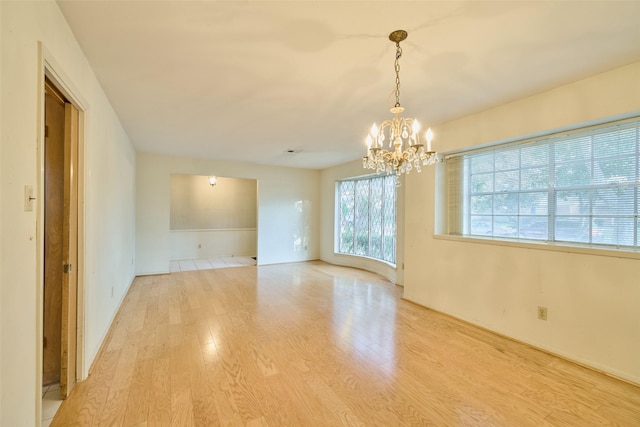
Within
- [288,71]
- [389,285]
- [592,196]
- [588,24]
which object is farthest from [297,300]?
[588,24]

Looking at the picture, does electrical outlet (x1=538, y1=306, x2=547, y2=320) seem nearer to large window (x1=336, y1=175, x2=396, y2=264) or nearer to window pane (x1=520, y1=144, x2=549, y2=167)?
window pane (x1=520, y1=144, x2=549, y2=167)

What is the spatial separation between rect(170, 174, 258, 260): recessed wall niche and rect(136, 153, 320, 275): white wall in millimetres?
1435

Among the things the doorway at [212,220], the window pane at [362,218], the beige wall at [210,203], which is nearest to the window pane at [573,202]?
the window pane at [362,218]

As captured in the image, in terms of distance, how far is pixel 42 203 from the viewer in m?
1.35

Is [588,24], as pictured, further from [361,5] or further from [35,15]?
[35,15]

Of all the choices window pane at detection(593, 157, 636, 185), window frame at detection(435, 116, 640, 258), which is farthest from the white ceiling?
window pane at detection(593, 157, 636, 185)

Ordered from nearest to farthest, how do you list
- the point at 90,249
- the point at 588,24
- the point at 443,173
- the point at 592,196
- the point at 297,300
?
1. the point at 588,24
2. the point at 90,249
3. the point at 592,196
4. the point at 443,173
5. the point at 297,300

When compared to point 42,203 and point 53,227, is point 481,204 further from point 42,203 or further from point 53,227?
point 53,227

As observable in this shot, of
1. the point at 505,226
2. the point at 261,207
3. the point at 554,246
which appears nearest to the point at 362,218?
the point at 261,207

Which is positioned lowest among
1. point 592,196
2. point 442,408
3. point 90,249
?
point 442,408

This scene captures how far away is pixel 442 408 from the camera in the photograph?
70.9 inches

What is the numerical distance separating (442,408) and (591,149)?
8.38 ft

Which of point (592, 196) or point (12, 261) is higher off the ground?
point (592, 196)

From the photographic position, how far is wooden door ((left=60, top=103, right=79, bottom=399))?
1.95 metres
